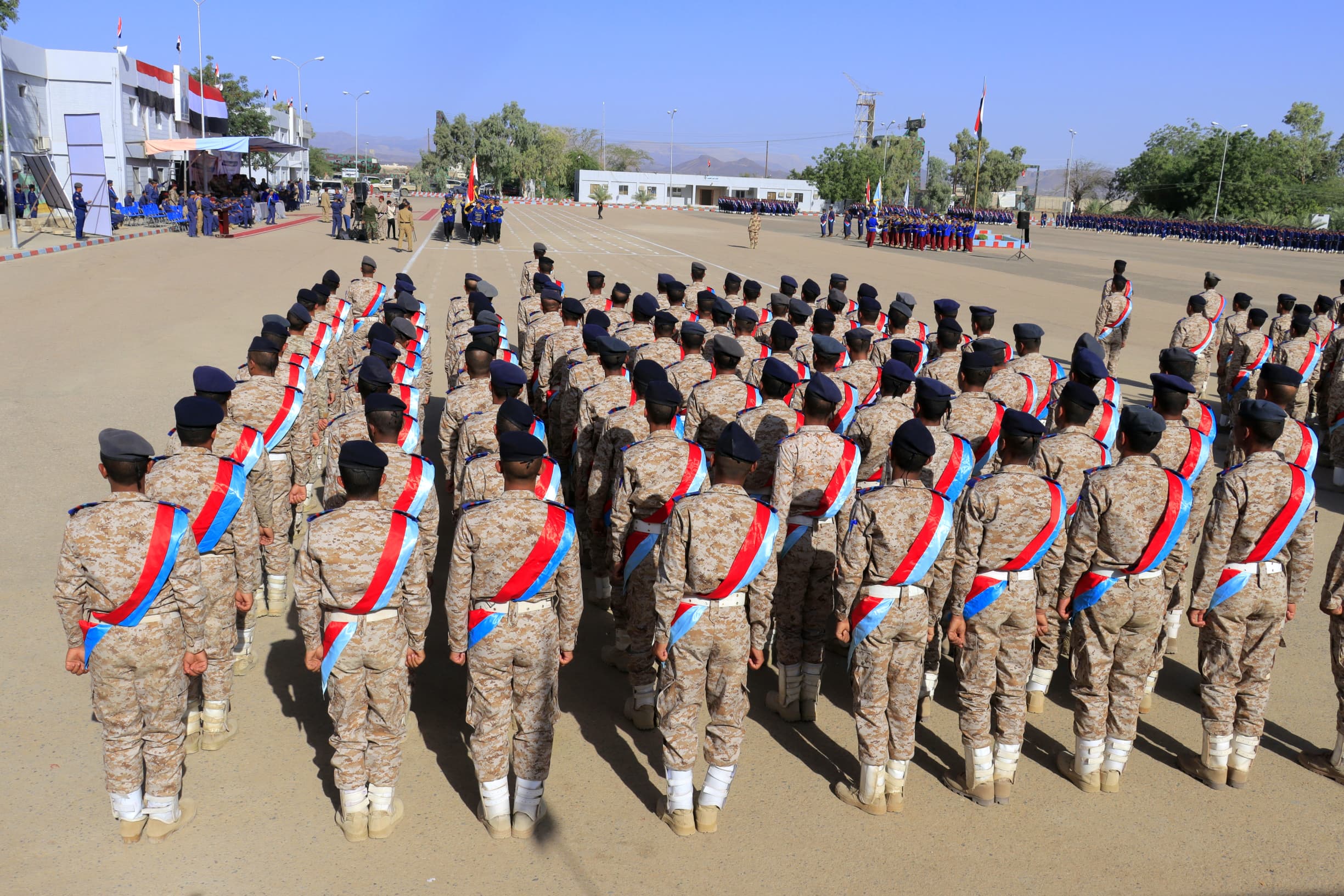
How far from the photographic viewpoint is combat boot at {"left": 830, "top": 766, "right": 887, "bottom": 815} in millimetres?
4758

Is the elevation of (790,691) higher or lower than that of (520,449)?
lower

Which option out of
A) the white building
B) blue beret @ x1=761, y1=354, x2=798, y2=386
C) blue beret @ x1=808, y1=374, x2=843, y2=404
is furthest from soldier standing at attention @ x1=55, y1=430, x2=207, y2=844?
the white building

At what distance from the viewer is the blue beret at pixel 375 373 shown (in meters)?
6.33

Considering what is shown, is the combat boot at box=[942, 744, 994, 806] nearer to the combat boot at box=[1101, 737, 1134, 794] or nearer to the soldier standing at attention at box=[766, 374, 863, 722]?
the combat boot at box=[1101, 737, 1134, 794]

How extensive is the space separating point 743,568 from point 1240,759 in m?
3.04

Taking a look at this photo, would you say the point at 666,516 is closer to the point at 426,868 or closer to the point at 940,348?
the point at 426,868

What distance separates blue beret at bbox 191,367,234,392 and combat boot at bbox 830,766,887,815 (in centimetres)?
432

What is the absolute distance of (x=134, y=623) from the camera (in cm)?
407

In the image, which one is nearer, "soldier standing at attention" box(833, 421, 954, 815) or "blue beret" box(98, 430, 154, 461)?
"blue beret" box(98, 430, 154, 461)

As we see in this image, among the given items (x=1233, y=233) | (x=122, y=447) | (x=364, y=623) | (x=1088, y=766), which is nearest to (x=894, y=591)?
(x=1088, y=766)

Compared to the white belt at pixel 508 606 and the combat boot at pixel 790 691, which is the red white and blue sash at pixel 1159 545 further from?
the white belt at pixel 508 606

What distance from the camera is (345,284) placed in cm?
2286

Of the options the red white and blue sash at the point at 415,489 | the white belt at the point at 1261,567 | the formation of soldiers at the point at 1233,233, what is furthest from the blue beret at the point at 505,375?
the formation of soldiers at the point at 1233,233

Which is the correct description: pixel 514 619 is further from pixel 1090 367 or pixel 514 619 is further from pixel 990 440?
pixel 1090 367
